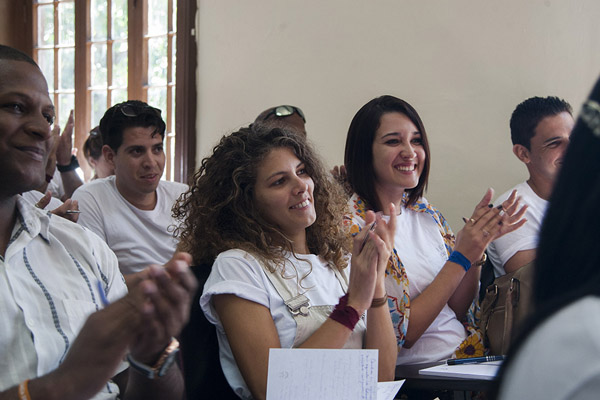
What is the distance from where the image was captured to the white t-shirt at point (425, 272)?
2029 mm

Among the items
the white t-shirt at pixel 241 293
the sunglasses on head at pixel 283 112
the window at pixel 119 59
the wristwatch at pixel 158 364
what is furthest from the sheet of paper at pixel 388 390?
the window at pixel 119 59

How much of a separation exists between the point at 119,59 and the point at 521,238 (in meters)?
3.31

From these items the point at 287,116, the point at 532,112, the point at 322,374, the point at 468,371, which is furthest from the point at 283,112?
the point at 322,374

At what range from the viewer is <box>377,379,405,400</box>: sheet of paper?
148 centimetres

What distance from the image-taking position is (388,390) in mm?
1523

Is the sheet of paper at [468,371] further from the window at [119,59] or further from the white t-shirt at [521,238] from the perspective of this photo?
the window at [119,59]

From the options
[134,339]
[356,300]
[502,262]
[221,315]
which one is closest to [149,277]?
[134,339]

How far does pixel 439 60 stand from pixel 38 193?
2.04 metres

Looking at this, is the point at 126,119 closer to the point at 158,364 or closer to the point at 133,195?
the point at 133,195

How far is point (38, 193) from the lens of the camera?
9.31 feet

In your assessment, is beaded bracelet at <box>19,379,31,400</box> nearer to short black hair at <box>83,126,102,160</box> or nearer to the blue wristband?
the blue wristband

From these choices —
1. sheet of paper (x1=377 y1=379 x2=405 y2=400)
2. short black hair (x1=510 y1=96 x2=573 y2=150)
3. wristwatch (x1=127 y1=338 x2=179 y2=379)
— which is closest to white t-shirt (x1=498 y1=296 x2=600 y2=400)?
wristwatch (x1=127 y1=338 x2=179 y2=379)

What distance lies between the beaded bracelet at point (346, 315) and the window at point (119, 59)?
8.38ft

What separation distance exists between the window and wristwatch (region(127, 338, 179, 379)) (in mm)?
2932
